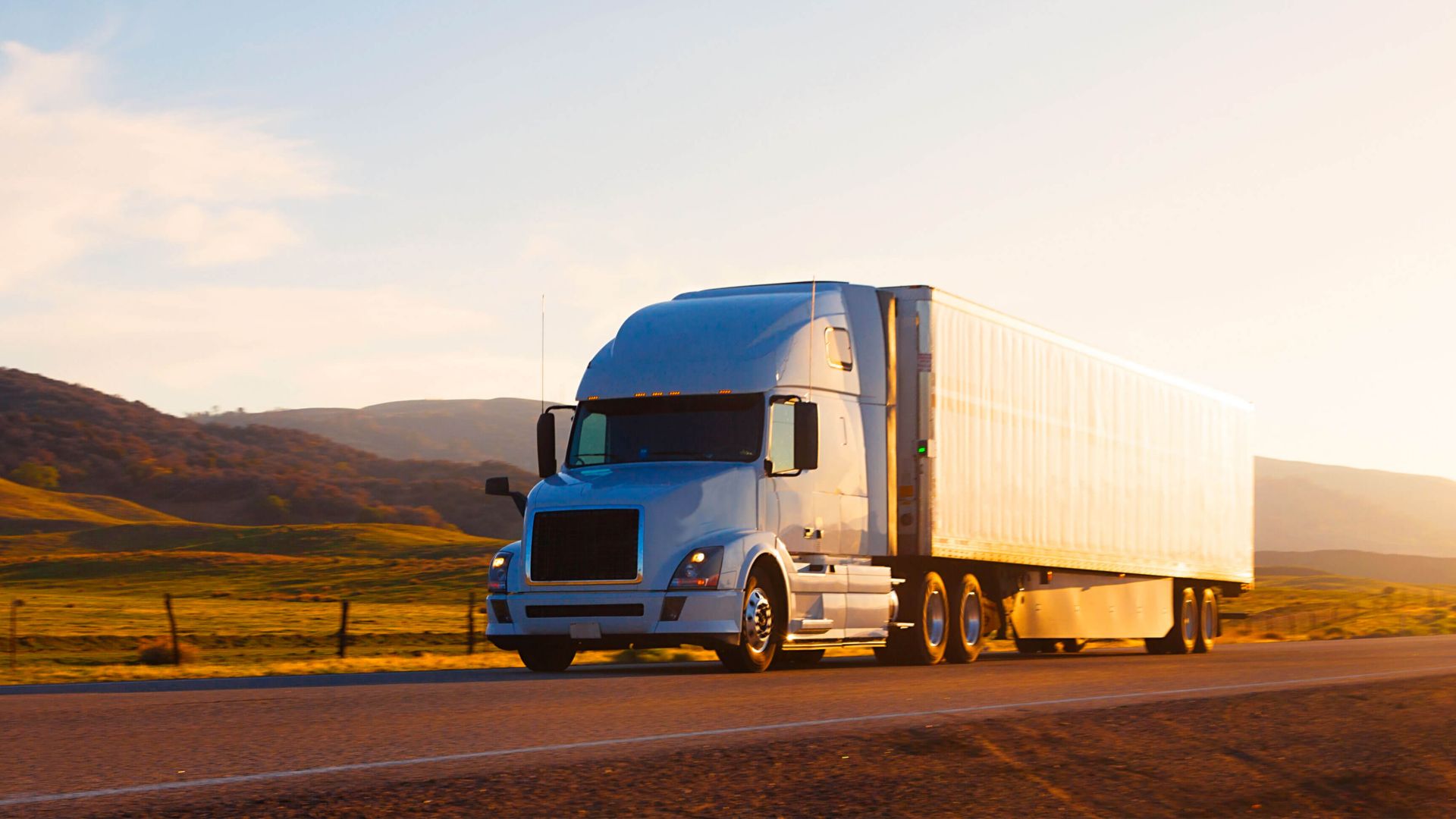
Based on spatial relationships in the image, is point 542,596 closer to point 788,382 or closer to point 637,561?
point 637,561

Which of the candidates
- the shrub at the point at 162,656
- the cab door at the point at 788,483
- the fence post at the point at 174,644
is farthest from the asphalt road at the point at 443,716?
the shrub at the point at 162,656

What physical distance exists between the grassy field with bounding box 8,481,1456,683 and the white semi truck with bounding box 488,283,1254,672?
7104 millimetres

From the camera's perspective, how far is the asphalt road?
816 centimetres

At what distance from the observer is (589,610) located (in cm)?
1722

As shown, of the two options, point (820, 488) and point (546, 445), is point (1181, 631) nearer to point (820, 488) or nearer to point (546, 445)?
point (820, 488)

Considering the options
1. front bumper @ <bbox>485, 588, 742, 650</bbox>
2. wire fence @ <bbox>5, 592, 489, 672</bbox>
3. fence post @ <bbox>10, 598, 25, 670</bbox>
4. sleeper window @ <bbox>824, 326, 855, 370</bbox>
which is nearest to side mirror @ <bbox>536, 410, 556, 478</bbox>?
front bumper @ <bbox>485, 588, 742, 650</bbox>

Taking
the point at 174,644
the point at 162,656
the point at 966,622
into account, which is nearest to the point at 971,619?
the point at 966,622

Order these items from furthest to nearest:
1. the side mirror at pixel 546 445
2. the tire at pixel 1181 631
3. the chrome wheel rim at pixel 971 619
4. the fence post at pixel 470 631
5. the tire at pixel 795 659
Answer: the fence post at pixel 470 631
the tire at pixel 1181 631
the chrome wheel rim at pixel 971 619
the tire at pixel 795 659
the side mirror at pixel 546 445

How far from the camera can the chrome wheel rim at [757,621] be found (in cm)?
1725

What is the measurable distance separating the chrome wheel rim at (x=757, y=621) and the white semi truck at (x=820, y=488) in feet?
0.10

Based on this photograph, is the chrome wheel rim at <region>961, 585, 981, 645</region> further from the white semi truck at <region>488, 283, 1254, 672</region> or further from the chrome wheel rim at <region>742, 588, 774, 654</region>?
the chrome wheel rim at <region>742, 588, 774, 654</region>

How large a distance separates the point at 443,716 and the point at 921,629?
33.6 feet

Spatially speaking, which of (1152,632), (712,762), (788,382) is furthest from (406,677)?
(1152,632)

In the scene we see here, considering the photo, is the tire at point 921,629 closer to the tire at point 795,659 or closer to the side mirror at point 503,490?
the tire at point 795,659
